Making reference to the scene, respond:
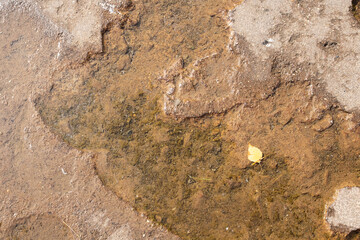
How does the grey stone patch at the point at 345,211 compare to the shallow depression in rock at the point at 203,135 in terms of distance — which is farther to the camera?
the shallow depression in rock at the point at 203,135

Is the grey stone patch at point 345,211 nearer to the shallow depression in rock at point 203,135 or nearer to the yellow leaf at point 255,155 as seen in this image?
the shallow depression in rock at point 203,135

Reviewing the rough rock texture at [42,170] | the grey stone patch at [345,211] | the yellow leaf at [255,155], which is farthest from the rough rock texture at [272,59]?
the rough rock texture at [42,170]

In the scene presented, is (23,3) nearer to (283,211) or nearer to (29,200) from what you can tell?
(29,200)

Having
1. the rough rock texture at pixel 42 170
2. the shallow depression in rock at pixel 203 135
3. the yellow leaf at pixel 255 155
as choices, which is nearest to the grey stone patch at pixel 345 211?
the shallow depression in rock at pixel 203 135

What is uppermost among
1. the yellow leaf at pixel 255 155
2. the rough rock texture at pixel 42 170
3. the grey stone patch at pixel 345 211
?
the rough rock texture at pixel 42 170

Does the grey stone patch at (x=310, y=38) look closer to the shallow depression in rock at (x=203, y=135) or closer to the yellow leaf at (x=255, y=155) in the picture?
the shallow depression in rock at (x=203, y=135)

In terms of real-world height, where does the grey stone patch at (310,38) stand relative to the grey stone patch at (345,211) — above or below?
above
